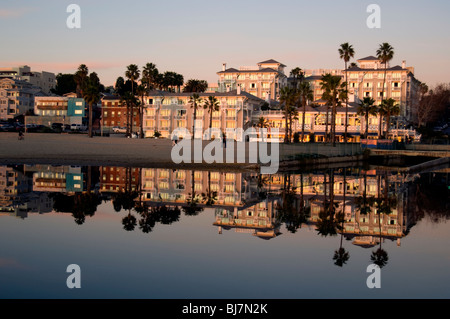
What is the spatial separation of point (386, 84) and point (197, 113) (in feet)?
157

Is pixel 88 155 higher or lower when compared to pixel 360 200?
higher

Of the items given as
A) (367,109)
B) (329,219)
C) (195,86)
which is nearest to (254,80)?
(195,86)

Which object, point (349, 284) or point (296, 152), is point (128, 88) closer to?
point (296, 152)

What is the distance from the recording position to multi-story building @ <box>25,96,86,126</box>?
130125 mm

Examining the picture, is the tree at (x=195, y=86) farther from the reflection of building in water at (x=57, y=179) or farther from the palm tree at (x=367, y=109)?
the reflection of building in water at (x=57, y=179)

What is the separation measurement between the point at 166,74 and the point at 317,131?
171 ft

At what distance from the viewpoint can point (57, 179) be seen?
122 ft

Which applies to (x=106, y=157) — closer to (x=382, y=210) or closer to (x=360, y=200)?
(x=360, y=200)

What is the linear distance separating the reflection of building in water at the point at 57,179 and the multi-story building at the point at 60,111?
86.6 meters

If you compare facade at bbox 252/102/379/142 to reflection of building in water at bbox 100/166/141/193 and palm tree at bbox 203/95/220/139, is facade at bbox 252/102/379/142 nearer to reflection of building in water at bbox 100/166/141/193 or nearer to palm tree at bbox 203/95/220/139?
palm tree at bbox 203/95/220/139

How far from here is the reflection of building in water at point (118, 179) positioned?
109 feet

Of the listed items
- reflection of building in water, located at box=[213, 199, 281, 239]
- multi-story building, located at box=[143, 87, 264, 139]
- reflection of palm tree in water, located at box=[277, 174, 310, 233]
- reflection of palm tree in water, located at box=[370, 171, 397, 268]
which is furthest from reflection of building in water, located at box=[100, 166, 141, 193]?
multi-story building, located at box=[143, 87, 264, 139]

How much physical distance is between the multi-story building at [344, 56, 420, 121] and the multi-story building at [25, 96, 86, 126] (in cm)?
6544

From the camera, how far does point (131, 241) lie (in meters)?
18.0
